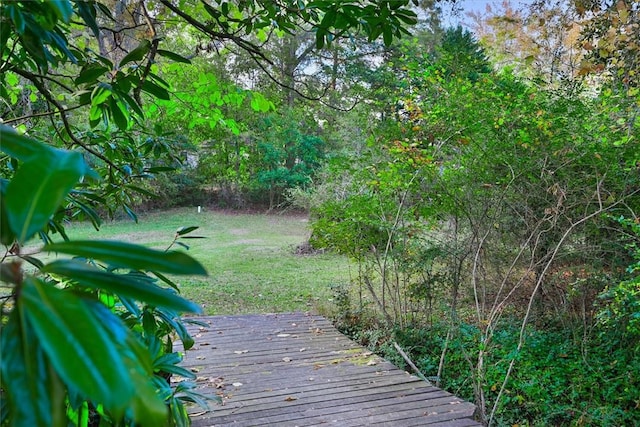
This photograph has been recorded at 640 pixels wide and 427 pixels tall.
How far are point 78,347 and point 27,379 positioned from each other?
47mm

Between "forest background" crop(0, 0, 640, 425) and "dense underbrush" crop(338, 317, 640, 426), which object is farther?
"dense underbrush" crop(338, 317, 640, 426)

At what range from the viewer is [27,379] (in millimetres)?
291

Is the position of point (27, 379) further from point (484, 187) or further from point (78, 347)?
point (484, 187)

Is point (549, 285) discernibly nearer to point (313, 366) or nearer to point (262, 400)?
point (313, 366)

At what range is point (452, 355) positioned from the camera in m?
3.95

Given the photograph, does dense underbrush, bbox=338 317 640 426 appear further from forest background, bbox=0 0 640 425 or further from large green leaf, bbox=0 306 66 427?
large green leaf, bbox=0 306 66 427

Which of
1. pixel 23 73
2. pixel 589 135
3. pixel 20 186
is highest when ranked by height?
pixel 589 135

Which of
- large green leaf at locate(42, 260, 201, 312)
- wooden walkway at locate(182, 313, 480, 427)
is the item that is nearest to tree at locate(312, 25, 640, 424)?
wooden walkway at locate(182, 313, 480, 427)

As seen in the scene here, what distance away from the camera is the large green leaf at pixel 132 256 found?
333 mm

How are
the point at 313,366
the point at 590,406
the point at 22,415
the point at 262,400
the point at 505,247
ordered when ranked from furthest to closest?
1. the point at 505,247
2. the point at 313,366
3. the point at 590,406
4. the point at 262,400
5. the point at 22,415

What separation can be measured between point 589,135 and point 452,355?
6.85 feet

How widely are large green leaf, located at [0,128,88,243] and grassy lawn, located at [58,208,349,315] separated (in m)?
2.36

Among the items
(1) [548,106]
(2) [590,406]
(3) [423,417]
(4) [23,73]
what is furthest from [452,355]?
(4) [23,73]

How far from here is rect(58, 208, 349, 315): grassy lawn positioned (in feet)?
20.1
